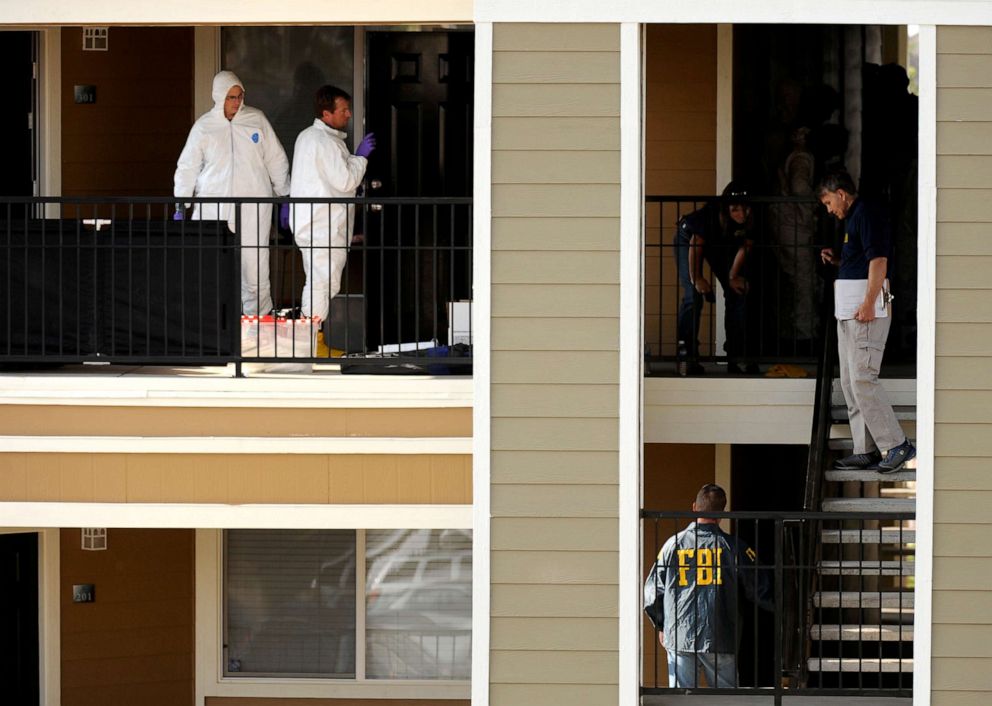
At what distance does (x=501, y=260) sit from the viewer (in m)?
6.73

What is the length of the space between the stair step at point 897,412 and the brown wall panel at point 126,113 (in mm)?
4912

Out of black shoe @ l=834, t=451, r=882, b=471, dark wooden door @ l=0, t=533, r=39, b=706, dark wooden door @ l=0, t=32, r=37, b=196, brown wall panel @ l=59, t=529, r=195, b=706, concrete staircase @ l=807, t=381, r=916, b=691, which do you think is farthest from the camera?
brown wall panel @ l=59, t=529, r=195, b=706

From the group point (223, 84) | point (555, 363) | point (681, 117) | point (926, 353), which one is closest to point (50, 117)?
point (223, 84)

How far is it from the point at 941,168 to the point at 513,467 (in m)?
2.35

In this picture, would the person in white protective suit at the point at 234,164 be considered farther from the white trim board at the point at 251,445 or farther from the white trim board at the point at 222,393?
the white trim board at the point at 251,445

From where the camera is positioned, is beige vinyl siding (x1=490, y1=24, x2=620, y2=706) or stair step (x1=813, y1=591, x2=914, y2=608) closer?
beige vinyl siding (x1=490, y1=24, x2=620, y2=706)

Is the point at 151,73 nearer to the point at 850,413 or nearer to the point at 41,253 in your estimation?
the point at 41,253

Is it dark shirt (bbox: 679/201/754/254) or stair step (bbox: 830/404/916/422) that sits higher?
dark shirt (bbox: 679/201/754/254)

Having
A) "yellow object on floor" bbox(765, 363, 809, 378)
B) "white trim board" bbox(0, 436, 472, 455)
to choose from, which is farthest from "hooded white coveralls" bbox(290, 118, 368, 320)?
"yellow object on floor" bbox(765, 363, 809, 378)

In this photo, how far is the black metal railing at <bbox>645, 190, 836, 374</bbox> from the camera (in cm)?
887

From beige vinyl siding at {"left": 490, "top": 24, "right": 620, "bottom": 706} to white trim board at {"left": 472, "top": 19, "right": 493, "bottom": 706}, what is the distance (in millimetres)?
39

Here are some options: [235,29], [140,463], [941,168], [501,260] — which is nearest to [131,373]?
[140,463]

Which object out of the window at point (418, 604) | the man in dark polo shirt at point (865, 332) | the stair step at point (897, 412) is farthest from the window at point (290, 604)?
the man in dark polo shirt at point (865, 332)

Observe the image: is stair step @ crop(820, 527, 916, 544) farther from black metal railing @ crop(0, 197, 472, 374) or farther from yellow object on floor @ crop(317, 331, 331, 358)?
yellow object on floor @ crop(317, 331, 331, 358)
